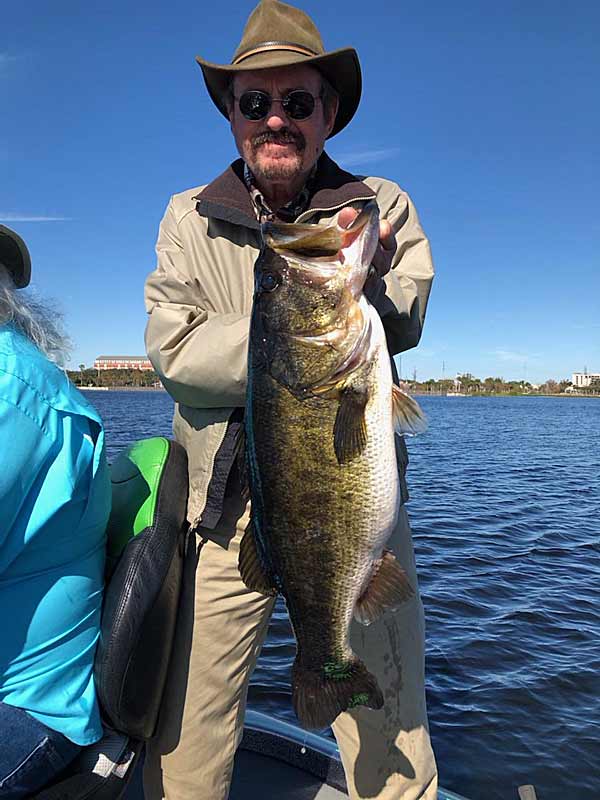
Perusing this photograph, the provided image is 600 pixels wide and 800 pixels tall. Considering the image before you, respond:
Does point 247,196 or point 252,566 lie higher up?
point 247,196

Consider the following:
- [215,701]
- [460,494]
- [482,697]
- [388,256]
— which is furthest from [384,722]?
[460,494]

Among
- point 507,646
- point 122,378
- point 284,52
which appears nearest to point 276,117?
point 284,52

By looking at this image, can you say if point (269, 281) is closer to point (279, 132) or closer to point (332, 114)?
point (279, 132)

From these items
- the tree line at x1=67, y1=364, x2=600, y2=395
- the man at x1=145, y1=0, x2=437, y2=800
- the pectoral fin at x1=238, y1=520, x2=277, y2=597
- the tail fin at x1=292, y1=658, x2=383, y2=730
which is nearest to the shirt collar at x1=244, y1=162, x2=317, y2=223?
the man at x1=145, y1=0, x2=437, y2=800

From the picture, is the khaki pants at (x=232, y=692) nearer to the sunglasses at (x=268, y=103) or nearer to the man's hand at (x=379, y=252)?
the man's hand at (x=379, y=252)

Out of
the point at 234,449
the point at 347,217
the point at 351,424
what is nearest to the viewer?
the point at 347,217

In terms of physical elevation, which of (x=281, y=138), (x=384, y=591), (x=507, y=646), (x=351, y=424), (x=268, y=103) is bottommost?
(x=507, y=646)

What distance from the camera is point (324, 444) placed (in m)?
2.50

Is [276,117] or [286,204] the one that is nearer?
[276,117]

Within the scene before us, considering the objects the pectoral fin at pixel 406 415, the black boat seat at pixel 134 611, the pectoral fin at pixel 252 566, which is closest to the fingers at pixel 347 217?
the pectoral fin at pixel 406 415

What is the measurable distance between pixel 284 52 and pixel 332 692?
9.20 feet

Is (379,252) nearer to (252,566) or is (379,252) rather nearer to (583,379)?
(252,566)

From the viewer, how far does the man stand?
320 cm

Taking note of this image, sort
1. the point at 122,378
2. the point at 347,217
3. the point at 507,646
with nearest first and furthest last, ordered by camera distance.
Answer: the point at 347,217
the point at 507,646
the point at 122,378
